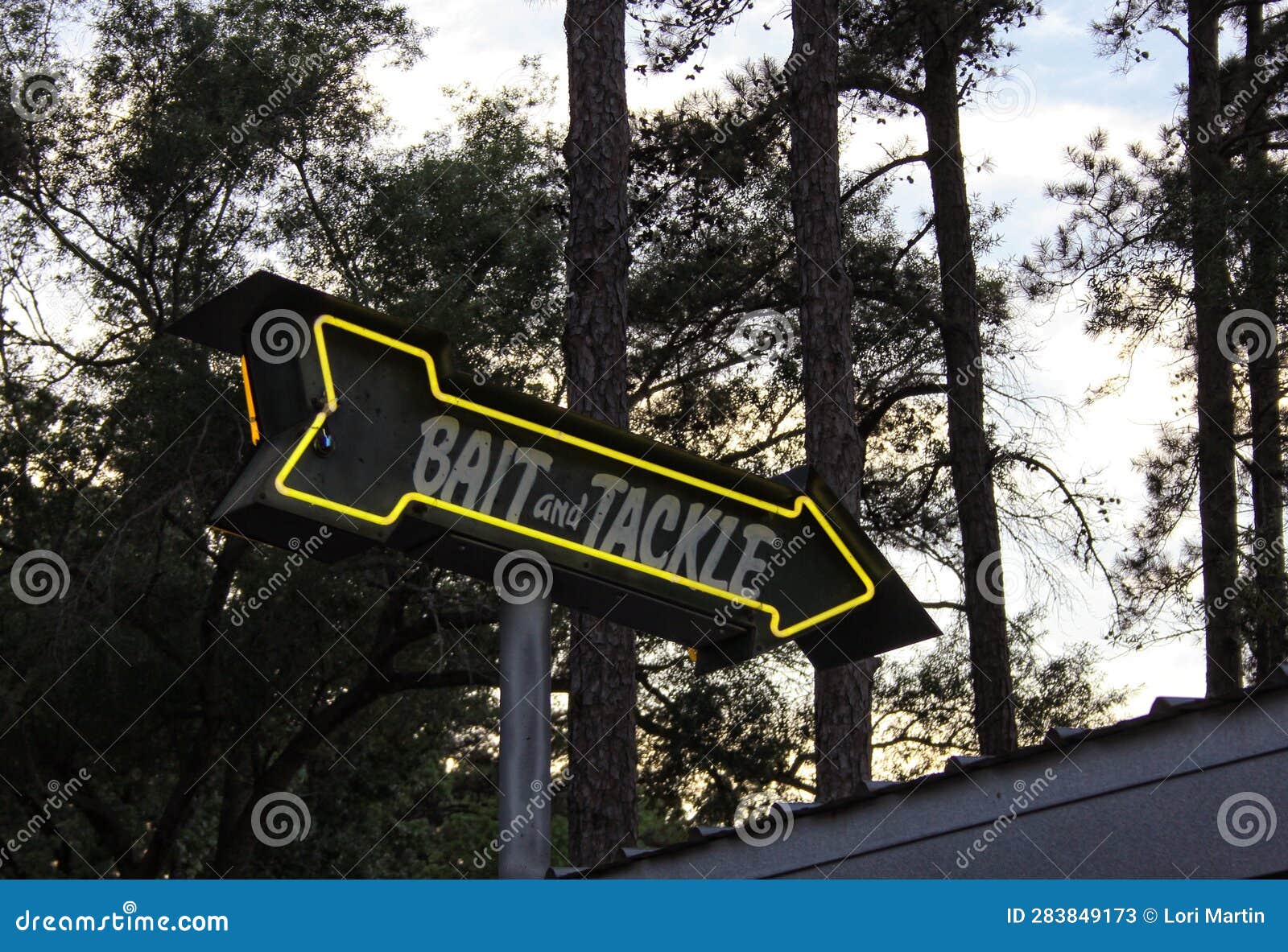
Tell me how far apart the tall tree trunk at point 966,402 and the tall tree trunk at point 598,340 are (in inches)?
241

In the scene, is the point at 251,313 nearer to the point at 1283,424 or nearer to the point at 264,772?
the point at 1283,424

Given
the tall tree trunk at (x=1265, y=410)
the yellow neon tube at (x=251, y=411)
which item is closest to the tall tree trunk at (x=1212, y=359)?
the tall tree trunk at (x=1265, y=410)

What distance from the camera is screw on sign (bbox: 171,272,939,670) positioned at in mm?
6199

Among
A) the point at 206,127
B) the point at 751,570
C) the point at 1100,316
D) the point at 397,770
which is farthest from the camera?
the point at 397,770

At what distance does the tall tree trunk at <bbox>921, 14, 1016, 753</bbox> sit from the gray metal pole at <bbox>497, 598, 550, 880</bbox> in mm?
9796

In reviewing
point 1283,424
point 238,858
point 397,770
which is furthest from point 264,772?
point 1283,424

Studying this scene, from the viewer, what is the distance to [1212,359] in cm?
1445

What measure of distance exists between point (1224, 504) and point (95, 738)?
13.1m

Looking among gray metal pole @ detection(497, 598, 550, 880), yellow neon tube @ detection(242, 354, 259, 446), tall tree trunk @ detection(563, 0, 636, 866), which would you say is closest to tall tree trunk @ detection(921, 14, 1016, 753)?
tall tree trunk @ detection(563, 0, 636, 866)

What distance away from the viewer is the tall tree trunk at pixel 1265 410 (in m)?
Result: 12.8

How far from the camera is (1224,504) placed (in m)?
14.5

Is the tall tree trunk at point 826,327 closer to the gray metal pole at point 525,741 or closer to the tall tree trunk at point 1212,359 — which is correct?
the tall tree trunk at point 1212,359

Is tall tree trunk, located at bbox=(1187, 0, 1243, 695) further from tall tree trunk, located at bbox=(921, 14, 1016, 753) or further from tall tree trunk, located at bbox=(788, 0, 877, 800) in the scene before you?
tall tree trunk, located at bbox=(788, 0, 877, 800)

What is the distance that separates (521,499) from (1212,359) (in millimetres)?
10123
